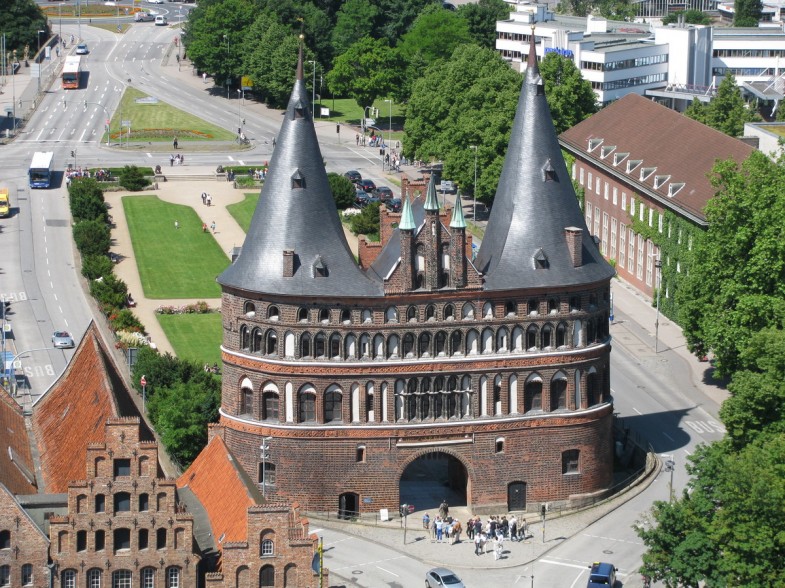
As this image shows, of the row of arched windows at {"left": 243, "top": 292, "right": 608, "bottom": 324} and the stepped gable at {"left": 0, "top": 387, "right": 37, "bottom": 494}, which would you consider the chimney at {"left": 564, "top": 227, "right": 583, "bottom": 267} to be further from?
the stepped gable at {"left": 0, "top": 387, "right": 37, "bottom": 494}

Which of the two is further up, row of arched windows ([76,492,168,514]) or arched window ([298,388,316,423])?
row of arched windows ([76,492,168,514])

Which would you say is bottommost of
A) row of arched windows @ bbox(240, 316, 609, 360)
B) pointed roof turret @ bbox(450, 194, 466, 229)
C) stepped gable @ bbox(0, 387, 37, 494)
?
stepped gable @ bbox(0, 387, 37, 494)

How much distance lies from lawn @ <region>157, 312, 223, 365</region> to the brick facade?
51.7 meters

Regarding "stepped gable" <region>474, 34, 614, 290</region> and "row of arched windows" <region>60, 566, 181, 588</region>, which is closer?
"row of arched windows" <region>60, 566, 181, 588</region>

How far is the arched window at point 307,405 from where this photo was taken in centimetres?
11751

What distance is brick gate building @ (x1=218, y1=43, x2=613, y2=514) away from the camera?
384 feet

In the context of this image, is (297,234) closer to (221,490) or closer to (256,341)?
(256,341)

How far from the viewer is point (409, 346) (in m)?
118

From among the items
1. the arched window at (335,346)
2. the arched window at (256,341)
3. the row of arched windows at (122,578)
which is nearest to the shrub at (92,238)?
Answer: the arched window at (256,341)

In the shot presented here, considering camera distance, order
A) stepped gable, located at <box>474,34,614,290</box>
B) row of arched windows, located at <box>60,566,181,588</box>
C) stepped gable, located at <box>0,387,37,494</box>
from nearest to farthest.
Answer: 1. row of arched windows, located at <box>60,566,181,588</box>
2. stepped gable, located at <box>0,387,37,494</box>
3. stepped gable, located at <box>474,34,614,290</box>

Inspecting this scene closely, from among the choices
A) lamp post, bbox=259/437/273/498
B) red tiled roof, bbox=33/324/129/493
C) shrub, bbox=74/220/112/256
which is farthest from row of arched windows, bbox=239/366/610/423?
shrub, bbox=74/220/112/256

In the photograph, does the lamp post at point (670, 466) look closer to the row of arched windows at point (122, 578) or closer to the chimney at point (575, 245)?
the chimney at point (575, 245)

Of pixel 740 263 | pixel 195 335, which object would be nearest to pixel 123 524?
pixel 740 263

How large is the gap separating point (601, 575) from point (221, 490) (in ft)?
66.8
